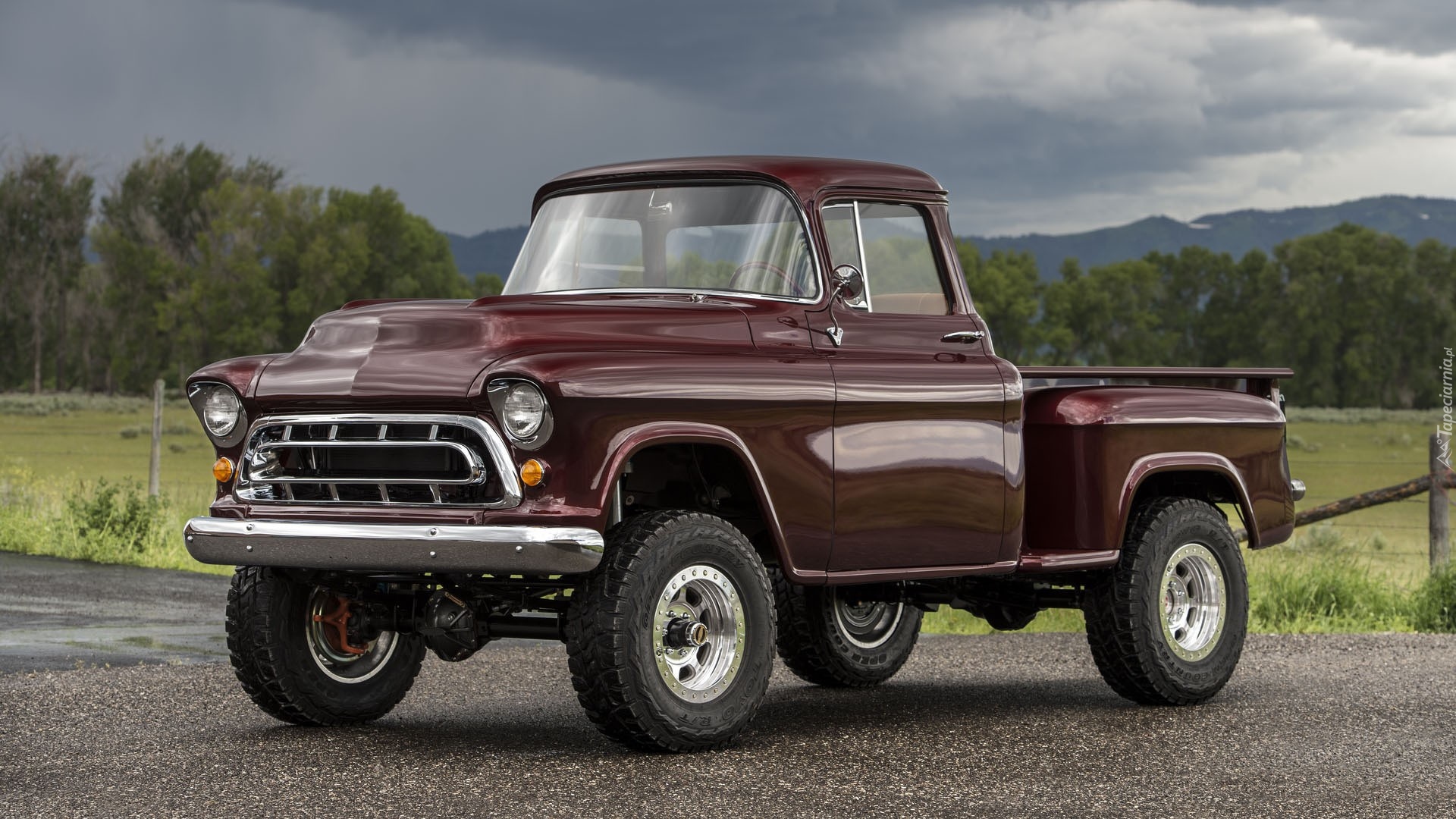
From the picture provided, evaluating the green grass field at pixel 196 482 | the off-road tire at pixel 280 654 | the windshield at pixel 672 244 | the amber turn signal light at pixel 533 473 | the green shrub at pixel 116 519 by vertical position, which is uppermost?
the windshield at pixel 672 244

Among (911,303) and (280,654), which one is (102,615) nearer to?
(280,654)

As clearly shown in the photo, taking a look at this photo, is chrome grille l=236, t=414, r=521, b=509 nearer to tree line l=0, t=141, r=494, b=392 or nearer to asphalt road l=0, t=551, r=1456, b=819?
asphalt road l=0, t=551, r=1456, b=819

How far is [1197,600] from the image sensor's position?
9.33m

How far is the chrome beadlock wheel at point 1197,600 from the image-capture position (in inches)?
364

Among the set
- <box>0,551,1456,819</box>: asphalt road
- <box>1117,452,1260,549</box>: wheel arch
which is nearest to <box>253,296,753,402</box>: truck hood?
<box>0,551,1456,819</box>: asphalt road

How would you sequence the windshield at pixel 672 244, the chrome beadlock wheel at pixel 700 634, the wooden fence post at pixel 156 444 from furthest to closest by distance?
1. the wooden fence post at pixel 156 444
2. the windshield at pixel 672 244
3. the chrome beadlock wheel at pixel 700 634

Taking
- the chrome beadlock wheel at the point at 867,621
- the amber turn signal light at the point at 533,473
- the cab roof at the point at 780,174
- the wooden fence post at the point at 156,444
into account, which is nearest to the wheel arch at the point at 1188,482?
the chrome beadlock wheel at the point at 867,621

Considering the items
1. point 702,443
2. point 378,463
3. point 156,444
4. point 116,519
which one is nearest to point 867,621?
point 702,443

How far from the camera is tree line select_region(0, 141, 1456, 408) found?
294ft

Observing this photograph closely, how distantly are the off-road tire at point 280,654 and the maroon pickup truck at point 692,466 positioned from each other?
1 centimetres

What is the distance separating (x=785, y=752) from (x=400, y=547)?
6.07ft

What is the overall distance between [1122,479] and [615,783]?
3478 millimetres

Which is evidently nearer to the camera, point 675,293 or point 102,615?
point 675,293

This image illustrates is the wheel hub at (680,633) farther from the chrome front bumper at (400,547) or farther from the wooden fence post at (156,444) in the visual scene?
the wooden fence post at (156,444)
